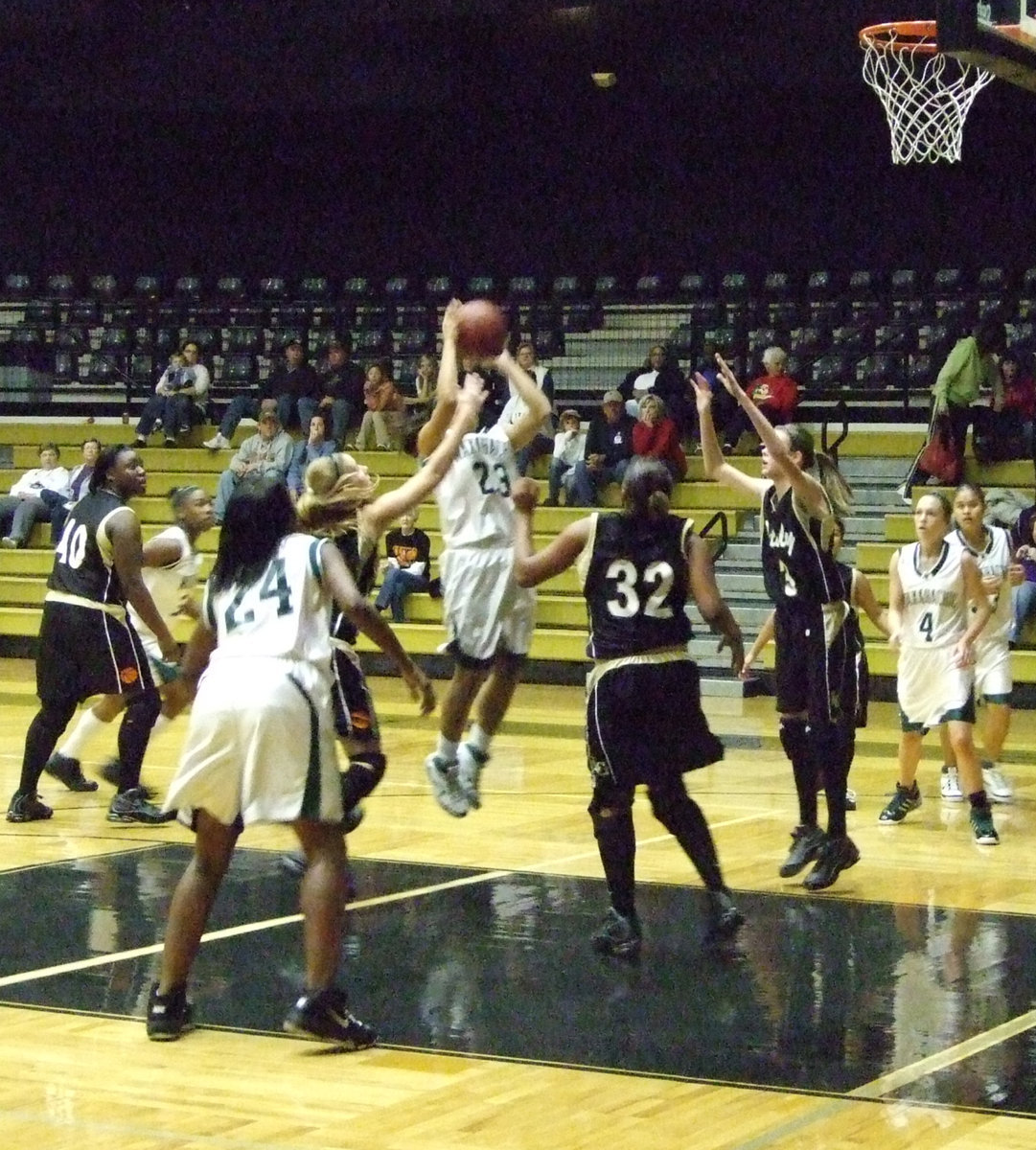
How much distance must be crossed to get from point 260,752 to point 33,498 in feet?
43.3

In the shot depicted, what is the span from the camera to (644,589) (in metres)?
6.30

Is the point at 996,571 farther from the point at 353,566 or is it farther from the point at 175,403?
the point at 175,403

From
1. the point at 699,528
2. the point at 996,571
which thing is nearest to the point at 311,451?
the point at 699,528

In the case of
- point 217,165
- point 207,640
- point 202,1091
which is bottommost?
point 202,1091

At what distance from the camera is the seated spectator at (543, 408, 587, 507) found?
16.6m

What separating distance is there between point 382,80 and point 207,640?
52.6 ft

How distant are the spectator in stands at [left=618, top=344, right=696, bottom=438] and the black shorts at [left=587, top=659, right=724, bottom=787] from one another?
10.1 metres

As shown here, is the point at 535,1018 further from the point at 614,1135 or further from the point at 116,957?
the point at 116,957

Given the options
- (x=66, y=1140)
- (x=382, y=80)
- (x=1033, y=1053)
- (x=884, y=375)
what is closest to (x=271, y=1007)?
(x=66, y=1140)

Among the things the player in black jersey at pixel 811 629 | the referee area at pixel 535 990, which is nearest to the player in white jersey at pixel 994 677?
the referee area at pixel 535 990

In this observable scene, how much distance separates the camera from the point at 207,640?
552 cm

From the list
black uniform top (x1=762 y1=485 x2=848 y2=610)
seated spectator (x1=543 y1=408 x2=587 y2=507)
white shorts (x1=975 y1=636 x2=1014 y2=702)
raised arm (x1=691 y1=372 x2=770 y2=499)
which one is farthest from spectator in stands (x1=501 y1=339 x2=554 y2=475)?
black uniform top (x1=762 y1=485 x2=848 y2=610)

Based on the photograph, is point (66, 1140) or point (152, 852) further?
point (152, 852)

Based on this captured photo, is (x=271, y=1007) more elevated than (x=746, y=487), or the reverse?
(x=746, y=487)
